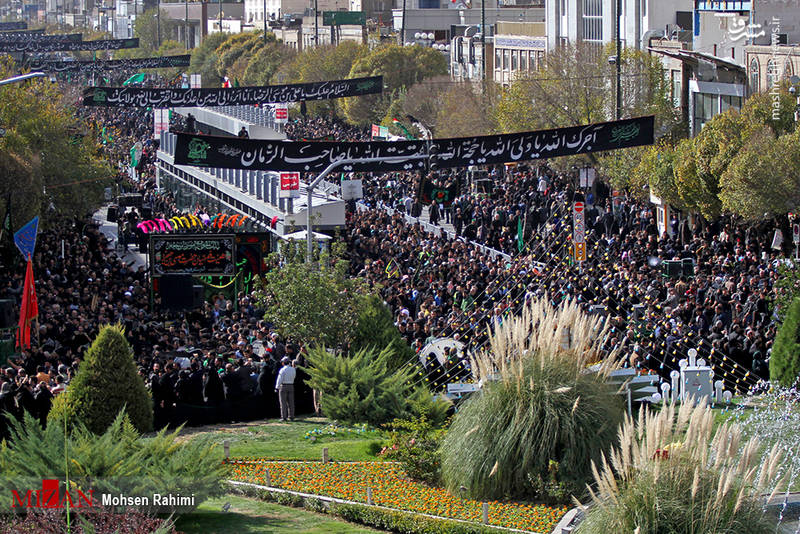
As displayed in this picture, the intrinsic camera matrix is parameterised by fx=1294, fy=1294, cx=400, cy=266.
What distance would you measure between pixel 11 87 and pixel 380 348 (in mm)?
23290

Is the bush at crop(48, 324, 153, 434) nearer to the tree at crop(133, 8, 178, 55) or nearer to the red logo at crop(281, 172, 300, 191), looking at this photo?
the red logo at crop(281, 172, 300, 191)

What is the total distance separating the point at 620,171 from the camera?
Result: 3841 cm

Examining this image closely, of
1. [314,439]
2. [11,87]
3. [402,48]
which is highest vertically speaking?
[402,48]

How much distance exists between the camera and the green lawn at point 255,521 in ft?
41.0

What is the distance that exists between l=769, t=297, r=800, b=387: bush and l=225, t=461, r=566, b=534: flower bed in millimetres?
6029

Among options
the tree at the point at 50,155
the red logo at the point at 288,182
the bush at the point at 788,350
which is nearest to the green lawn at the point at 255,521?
the bush at the point at 788,350

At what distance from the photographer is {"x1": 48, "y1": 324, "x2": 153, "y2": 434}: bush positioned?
1566cm

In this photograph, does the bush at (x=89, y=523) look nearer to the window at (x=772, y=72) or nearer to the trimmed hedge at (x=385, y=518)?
the trimmed hedge at (x=385, y=518)

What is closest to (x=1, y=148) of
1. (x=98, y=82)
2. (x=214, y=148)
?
(x=214, y=148)

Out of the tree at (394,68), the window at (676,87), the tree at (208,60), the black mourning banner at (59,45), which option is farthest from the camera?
the tree at (208,60)

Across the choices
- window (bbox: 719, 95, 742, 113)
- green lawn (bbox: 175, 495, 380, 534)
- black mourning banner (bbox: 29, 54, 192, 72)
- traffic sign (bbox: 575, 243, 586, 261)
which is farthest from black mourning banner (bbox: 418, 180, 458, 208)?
black mourning banner (bbox: 29, 54, 192, 72)

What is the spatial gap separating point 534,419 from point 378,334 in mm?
6242

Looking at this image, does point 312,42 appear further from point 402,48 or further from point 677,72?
point 677,72

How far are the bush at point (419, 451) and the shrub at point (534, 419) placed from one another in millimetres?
528
